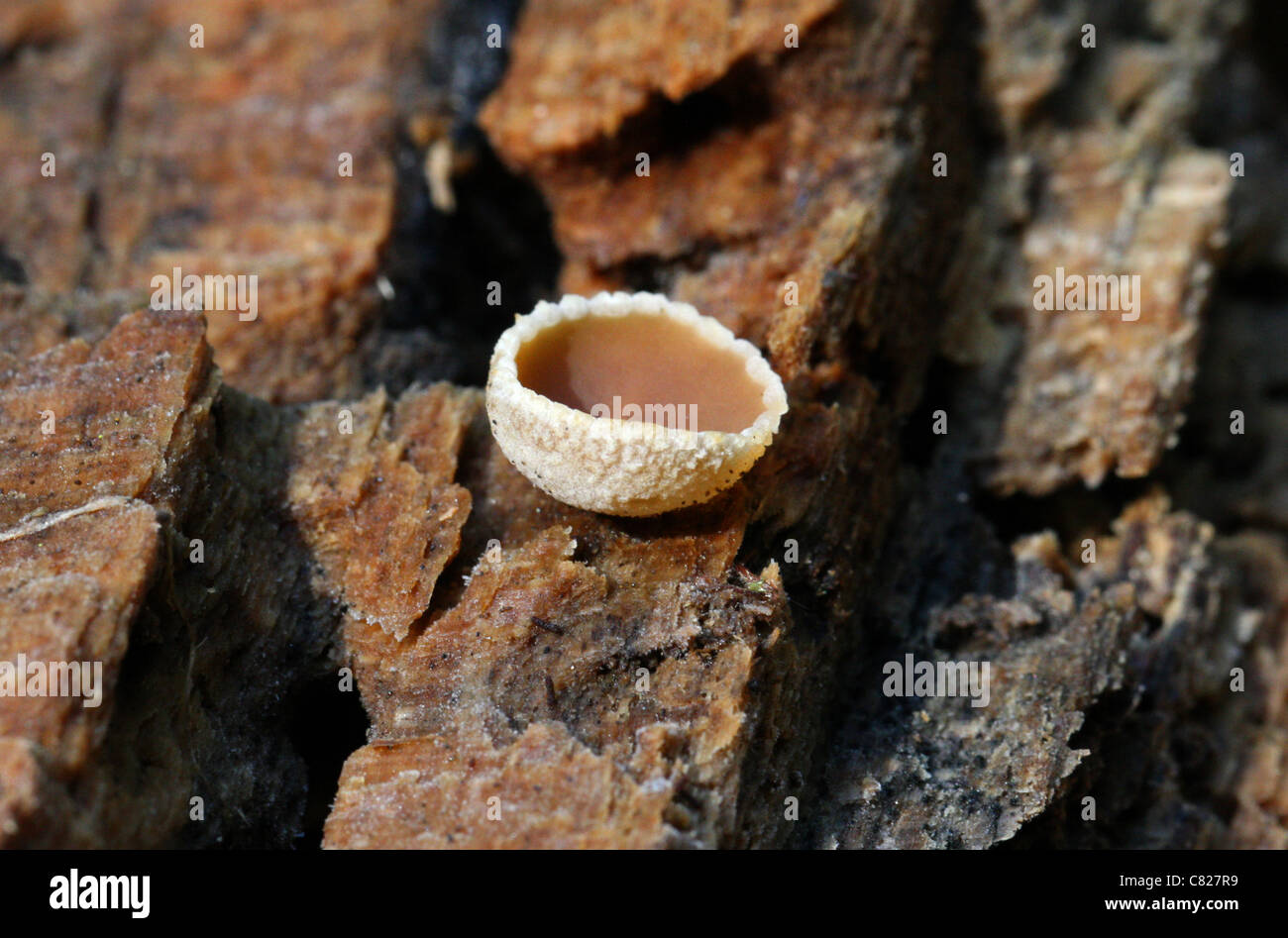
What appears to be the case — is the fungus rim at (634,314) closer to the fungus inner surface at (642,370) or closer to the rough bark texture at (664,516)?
the fungus inner surface at (642,370)

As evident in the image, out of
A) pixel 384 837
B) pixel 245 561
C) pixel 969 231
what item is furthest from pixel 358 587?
pixel 969 231

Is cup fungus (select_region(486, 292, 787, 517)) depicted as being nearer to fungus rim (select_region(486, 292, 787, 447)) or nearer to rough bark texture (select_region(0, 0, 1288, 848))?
fungus rim (select_region(486, 292, 787, 447))

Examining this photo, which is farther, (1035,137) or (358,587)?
(1035,137)

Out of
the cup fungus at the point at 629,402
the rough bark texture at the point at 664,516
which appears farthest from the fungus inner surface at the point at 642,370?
the rough bark texture at the point at 664,516

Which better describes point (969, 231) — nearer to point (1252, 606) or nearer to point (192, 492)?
point (1252, 606)

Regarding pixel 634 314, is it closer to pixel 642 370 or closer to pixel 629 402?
pixel 642 370

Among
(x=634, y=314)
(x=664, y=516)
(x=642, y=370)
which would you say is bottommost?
(x=664, y=516)

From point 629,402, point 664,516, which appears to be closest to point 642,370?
point 629,402

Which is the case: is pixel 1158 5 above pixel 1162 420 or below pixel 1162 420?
above
